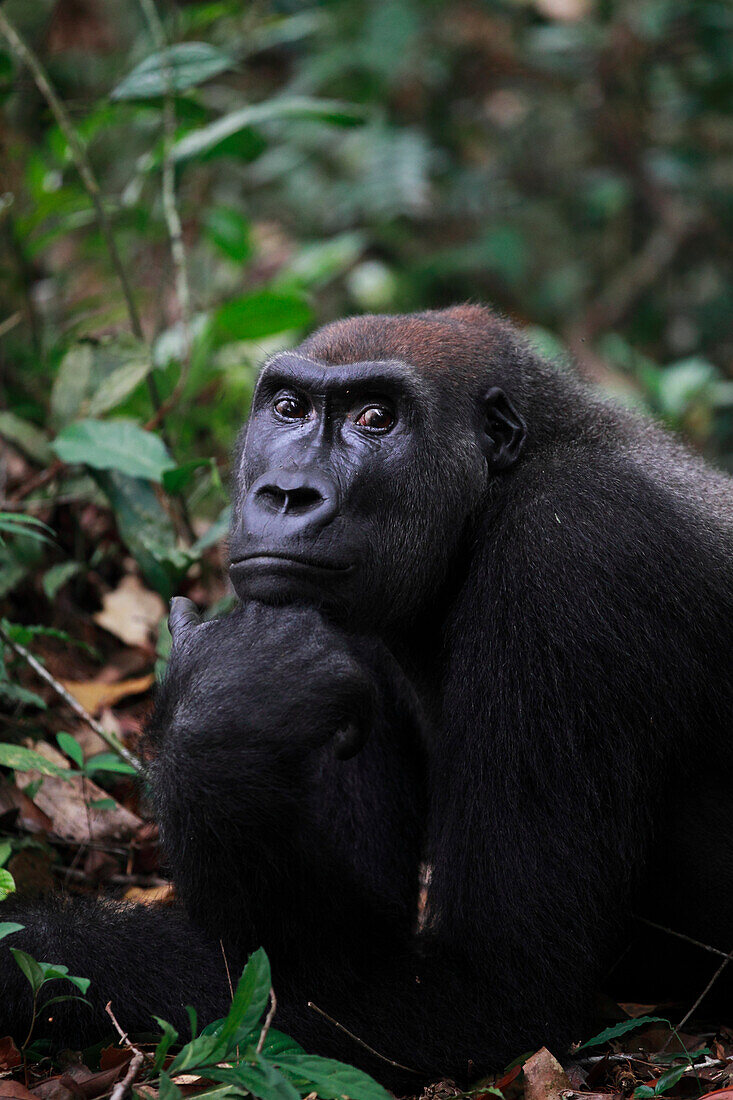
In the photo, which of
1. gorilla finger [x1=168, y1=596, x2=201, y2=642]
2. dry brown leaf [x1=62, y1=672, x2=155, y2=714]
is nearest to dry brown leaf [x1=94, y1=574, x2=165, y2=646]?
dry brown leaf [x1=62, y1=672, x2=155, y2=714]

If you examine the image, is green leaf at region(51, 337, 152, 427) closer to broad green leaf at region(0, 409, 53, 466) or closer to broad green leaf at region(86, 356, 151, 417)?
broad green leaf at region(86, 356, 151, 417)

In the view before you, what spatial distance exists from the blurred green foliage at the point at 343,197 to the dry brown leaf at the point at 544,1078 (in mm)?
3067

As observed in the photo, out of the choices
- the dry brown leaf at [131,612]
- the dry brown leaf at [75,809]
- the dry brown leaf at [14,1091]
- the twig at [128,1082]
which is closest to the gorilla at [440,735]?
the dry brown leaf at [14,1091]

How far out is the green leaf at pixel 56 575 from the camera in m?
5.16

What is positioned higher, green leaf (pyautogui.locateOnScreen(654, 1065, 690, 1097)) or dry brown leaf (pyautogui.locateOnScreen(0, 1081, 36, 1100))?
green leaf (pyautogui.locateOnScreen(654, 1065, 690, 1097))

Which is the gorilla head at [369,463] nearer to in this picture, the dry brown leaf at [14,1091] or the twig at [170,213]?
the dry brown leaf at [14,1091]

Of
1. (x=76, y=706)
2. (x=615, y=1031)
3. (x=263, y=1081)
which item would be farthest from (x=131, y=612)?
(x=263, y=1081)

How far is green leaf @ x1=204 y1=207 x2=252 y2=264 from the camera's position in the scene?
24.3 ft

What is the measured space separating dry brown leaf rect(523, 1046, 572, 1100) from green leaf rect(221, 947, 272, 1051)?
100 centimetres

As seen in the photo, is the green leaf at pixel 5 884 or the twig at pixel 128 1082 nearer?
the twig at pixel 128 1082

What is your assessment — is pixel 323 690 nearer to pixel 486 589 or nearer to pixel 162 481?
pixel 486 589

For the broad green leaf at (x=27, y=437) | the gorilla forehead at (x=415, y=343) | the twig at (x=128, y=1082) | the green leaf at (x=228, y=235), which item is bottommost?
the twig at (x=128, y=1082)

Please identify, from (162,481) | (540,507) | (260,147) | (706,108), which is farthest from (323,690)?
(706,108)

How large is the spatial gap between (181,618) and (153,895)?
3.69ft
